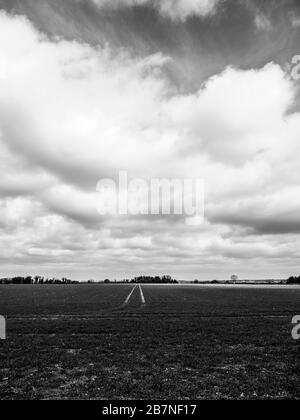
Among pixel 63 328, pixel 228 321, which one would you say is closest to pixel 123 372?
pixel 63 328

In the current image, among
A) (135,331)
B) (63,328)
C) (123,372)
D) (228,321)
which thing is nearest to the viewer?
(123,372)

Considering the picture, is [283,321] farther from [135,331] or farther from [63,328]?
[63,328]

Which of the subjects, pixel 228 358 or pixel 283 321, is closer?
pixel 228 358

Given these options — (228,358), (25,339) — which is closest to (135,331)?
(25,339)

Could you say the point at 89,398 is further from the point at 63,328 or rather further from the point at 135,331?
the point at 63,328

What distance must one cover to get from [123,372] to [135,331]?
1042cm

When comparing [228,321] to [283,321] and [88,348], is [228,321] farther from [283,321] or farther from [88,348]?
[88,348]
